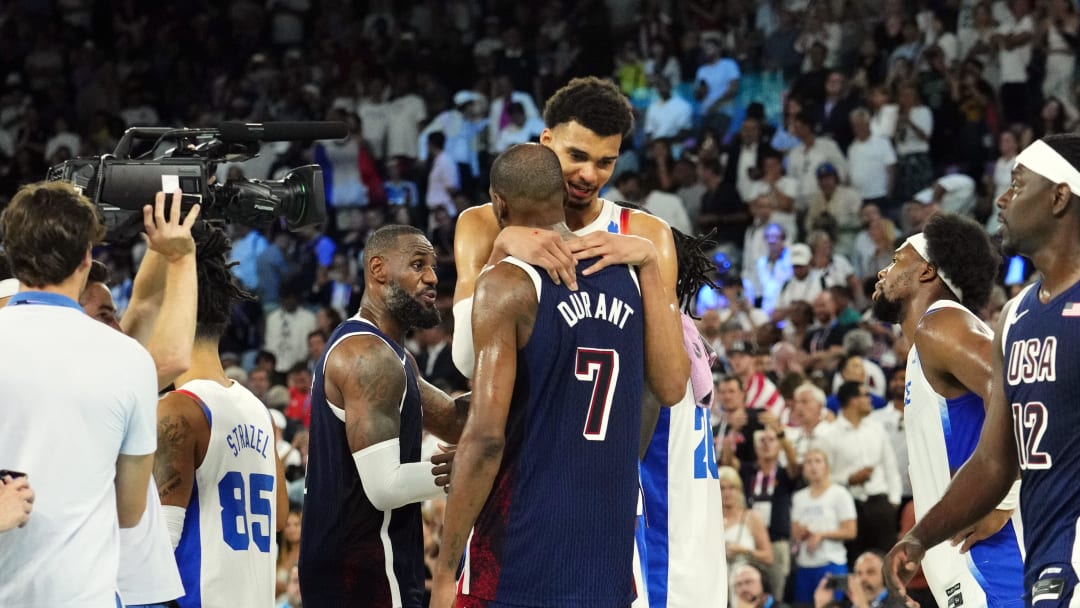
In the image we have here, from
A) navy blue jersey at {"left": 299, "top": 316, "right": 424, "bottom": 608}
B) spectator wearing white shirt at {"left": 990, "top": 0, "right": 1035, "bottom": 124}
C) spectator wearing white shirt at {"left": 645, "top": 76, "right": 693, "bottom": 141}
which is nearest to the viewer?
navy blue jersey at {"left": 299, "top": 316, "right": 424, "bottom": 608}

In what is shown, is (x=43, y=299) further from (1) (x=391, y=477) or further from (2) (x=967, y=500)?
(2) (x=967, y=500)

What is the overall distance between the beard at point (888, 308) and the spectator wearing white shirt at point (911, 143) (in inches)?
374

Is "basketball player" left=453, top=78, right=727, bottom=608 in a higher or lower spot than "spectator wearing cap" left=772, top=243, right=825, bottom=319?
lower

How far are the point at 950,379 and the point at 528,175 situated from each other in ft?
6.78

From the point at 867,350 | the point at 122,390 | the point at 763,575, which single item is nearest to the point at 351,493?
the point at 122,390

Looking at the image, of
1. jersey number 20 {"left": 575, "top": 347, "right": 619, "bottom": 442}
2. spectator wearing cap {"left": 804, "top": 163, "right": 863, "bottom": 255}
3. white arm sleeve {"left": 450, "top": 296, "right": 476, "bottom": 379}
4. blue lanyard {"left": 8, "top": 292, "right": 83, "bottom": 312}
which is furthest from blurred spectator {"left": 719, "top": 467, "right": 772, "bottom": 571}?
blue lanyard {"left": 8, "top": 292, "right": 83, "bottom": 312}

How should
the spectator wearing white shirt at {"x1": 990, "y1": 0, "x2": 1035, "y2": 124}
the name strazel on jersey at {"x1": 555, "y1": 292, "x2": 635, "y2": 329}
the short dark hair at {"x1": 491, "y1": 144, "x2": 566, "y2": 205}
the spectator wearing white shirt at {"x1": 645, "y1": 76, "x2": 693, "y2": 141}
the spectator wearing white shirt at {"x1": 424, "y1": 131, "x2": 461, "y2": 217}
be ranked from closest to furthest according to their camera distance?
the name strazel on jersey at {"x1": 555, "y1": 292, "x2": 635, "y2": 329} → the short dark hair at {"x1": 491, "y1": 144, "x2": 566, "y2": 205} → the spectator wearing white shirt at {"x1": 990, "y1": 0, "x2": 1035, "y2": 124} → the spectator wearing white shirt at {"x1": 645, "y1": 76, "x2": 693, "y2": 141} → the spectator wearing white shirt at {"x1": 424, "y1": 131, "x2": 461, "y2": 217}

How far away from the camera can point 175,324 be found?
4.55 meters

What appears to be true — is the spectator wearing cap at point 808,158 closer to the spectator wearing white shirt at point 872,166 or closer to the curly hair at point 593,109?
the spectator wearing white shirt at point 872,166

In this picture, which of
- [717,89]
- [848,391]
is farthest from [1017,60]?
[848,391]

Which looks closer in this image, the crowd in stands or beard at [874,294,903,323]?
beard at [874,294,903,323]

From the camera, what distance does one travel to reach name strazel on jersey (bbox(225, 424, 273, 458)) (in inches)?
211

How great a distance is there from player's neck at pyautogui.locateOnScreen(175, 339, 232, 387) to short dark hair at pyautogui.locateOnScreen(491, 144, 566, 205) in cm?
158

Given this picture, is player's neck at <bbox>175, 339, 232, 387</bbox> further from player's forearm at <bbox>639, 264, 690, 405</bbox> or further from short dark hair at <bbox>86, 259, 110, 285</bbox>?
player's forearm at <bbox>639, 264, 690, 405</bbox>
